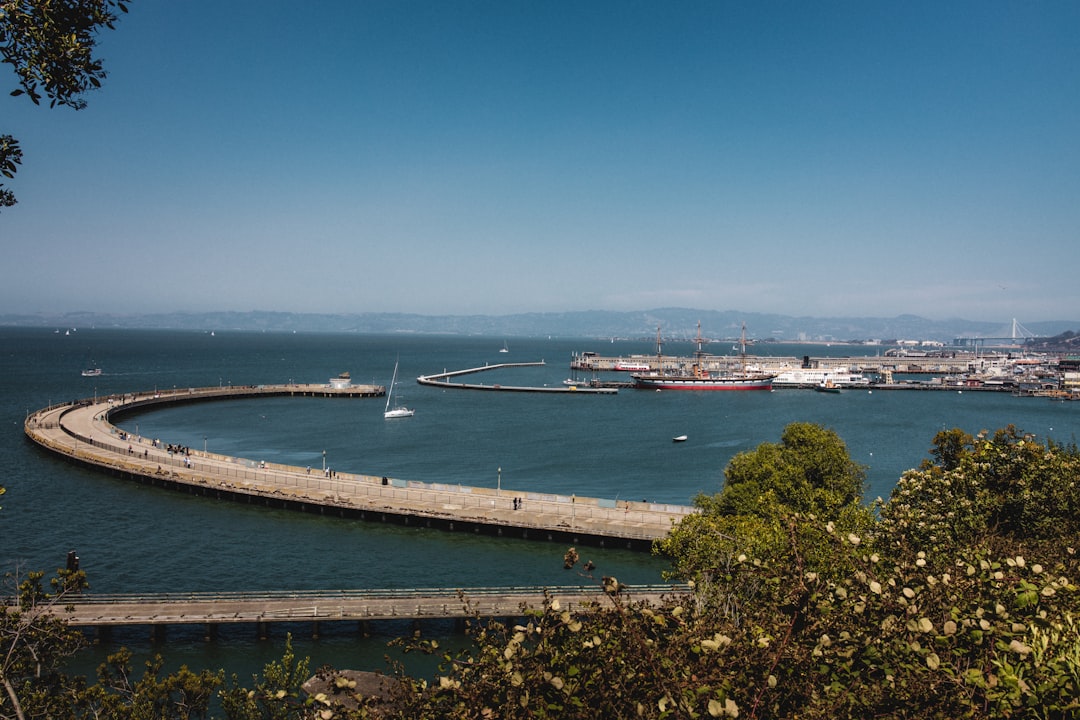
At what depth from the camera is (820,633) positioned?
230 inches

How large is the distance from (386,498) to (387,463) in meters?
13.9

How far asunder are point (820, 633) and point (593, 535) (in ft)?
89.7

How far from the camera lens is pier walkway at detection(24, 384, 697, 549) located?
33531mm

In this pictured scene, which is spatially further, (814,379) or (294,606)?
(814,379)

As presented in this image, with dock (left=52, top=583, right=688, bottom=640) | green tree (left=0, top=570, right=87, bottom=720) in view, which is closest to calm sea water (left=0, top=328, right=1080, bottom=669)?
dock (left=52, top=583, right=688, bottom=640)

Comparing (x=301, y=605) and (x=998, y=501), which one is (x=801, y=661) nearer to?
(x=998, y=501)

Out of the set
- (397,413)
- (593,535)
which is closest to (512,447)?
(397,413)

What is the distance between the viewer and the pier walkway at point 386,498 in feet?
110

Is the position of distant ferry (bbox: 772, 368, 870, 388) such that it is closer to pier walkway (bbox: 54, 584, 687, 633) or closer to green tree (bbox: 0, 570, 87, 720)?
pier walkway (bbox: 54, 584, 687, 633)

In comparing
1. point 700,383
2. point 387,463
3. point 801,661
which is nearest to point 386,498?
point 387,463

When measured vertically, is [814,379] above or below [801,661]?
below

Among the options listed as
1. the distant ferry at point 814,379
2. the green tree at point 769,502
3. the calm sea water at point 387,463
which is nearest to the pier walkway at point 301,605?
the calm sea water at point 387,463

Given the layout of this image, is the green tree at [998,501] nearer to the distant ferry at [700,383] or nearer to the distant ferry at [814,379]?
the distant ferry at [700,383]

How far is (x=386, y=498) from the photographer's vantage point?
124ft
